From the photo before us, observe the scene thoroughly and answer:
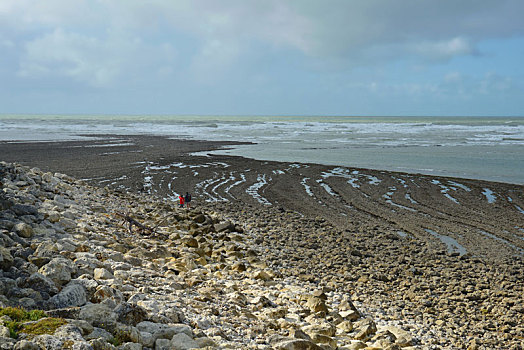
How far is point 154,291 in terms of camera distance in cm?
604

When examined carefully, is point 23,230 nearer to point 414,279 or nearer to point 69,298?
point 69,298

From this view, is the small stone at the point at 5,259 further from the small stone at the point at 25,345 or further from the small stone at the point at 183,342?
the small stone at the point at 183,342

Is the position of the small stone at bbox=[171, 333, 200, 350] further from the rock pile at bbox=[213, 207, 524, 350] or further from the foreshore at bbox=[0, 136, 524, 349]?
the rock pile at bbox=[213, 207, 524, 350]

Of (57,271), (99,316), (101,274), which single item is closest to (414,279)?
(101,274)

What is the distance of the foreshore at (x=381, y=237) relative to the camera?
21.3 feet

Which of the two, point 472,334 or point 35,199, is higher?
point 35,199

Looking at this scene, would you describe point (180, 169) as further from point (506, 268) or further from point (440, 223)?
point (506, 268)

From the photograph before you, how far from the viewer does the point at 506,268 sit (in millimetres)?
8906

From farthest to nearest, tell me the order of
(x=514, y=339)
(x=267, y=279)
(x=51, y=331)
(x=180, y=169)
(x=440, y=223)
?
(x=180, y=169) → (x=440, y=223) → (x=267, y=279) → (x=514, y=339) → (x=51, y=331)

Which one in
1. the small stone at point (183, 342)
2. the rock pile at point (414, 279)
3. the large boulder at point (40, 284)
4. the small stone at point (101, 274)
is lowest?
the rock pile at point (414, 279)

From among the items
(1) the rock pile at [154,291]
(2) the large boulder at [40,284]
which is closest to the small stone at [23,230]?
(1) the rock pile at [154,291]

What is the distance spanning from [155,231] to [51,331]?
6.92 metres

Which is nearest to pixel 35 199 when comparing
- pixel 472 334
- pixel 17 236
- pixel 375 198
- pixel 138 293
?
pixel 17 236

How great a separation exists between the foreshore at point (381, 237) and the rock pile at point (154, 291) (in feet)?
0.51
